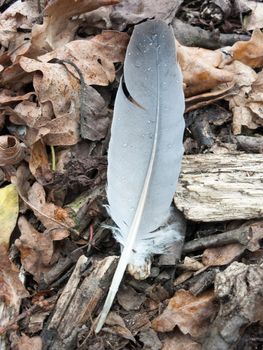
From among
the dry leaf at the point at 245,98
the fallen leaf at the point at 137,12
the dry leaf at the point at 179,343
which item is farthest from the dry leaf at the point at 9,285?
the fallen leaf at the point at 137,12

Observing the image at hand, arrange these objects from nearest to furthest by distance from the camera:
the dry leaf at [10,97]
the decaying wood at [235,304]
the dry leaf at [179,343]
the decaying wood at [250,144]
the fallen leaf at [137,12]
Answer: the decaying wood at [235,304] < the dry leaf at [179,343] < the decaying wood at [250,144] < the dry leaf at [10,97] < the fallen leaf at [137,12]

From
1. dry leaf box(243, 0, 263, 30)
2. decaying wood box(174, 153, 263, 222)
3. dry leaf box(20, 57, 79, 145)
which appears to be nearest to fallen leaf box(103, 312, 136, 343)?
decaying wood box(174, 153, 263, 222)

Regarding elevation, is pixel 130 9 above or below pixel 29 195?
above

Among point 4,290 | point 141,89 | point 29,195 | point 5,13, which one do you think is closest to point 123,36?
point 141,89

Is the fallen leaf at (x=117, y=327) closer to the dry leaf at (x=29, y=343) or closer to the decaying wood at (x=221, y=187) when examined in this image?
the dry leaf at (x=29, y=343)

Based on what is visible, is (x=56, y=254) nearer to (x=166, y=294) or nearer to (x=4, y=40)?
(x=166, y=294)

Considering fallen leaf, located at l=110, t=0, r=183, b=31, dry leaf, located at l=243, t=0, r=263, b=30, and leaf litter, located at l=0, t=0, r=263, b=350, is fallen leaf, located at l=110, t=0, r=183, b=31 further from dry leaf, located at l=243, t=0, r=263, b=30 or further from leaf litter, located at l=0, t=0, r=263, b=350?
dry leaf, located at l=243, t=0, r=263, b=30

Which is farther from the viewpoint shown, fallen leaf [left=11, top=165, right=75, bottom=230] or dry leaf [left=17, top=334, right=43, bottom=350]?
fallen leaf [left=11, top=165, right=75, bottom=230]

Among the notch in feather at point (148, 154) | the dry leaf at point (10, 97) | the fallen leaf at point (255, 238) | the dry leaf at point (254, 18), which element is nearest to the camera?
the fallen leaf at point (255, 238)
